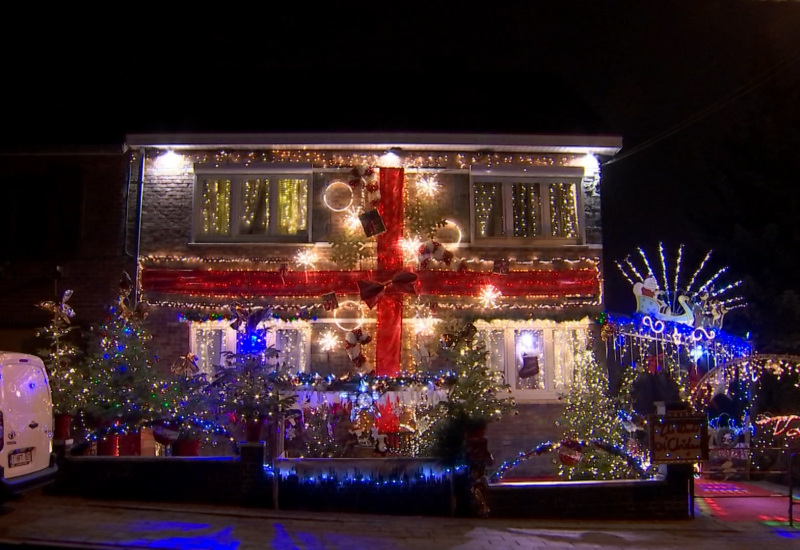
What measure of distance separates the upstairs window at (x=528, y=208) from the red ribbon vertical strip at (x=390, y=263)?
5.12 feet

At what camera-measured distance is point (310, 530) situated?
8828 mm

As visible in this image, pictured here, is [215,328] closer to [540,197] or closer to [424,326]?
[424,326]

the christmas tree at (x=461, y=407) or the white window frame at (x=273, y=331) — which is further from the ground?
the white window frame at (x=273, y=331)

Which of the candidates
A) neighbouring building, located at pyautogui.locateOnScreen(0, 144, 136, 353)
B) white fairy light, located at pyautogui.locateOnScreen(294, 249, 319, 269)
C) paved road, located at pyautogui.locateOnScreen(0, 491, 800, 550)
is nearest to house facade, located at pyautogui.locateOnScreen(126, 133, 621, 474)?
white fairy light, located at pyautogui.locateOnScreen(294, 249, 319, 269)

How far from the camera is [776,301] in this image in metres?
18.3

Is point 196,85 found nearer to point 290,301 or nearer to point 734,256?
point 290,301

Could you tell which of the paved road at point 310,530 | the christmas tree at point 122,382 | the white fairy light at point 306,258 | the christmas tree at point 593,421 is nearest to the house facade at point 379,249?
the white fairy light at point 306,258

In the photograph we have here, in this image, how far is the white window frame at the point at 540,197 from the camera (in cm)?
1389

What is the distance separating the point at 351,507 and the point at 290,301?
4.75 meters

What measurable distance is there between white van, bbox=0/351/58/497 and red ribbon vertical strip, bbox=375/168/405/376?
5634 millimetres

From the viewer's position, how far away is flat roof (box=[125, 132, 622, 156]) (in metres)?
13.3

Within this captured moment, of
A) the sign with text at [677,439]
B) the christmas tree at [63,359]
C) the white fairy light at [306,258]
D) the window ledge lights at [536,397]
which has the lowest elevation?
the sign with text at [677,439]

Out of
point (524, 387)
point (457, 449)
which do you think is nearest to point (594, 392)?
point (524, 387)

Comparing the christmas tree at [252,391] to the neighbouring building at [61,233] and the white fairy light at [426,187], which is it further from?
the white fairy light at [426,187]
